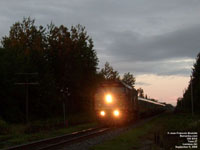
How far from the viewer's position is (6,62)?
36188 mm

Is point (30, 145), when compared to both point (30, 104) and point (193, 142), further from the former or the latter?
point (30, 104)

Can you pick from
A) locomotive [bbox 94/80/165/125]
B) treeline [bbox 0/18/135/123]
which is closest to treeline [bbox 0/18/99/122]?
treeline [bbox 0/18/135/123]

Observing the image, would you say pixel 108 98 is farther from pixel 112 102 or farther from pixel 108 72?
pixel 108 72

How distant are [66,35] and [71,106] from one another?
1144cm

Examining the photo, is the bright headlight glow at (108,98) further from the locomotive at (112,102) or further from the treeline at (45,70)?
the treeline at (45,70)

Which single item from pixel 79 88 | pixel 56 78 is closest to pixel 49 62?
→ pixel 56 78

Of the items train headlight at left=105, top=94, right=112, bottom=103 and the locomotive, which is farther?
train headlight at left=105, top=94, right=112, bottom=103

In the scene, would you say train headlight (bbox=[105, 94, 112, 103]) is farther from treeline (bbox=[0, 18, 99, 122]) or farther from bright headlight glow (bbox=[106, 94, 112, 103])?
treeline (bbox=[0, 18, 99, 122])

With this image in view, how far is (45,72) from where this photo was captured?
144ft

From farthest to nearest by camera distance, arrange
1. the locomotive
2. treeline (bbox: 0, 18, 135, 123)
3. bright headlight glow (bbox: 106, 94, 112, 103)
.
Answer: treeline (bbox: 0, 18, 135, 123) → bright headlight glow (bbox: 106, 94, 112, 103) → the locomotive

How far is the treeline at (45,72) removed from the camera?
3622 cm

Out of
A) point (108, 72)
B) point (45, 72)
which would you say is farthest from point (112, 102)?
point (108, 72)

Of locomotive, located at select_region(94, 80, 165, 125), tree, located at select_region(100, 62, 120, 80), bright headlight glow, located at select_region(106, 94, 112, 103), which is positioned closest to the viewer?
locomotive, located at select_region(94, 80, 165, 125)

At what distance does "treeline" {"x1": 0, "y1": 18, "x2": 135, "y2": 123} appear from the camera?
3622cm
